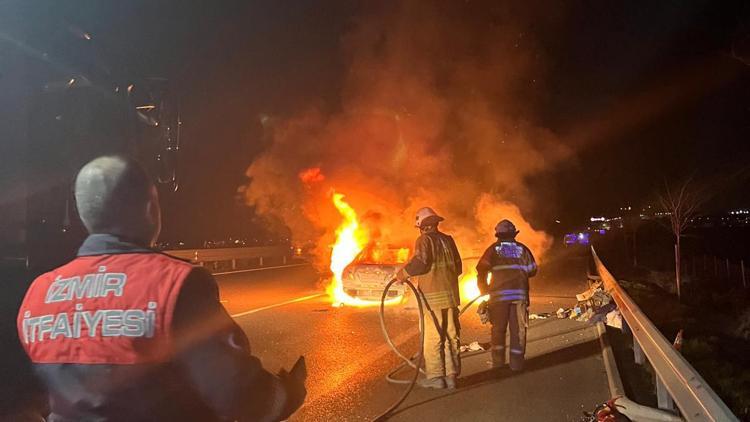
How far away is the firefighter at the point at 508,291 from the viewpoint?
6.52 meters

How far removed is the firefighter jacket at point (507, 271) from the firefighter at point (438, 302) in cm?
57

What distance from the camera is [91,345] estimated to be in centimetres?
166

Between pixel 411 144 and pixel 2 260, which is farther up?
pixel 411 144

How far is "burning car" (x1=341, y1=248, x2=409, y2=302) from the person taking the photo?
12.0m

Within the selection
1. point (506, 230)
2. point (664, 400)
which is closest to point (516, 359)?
point (506, 230)

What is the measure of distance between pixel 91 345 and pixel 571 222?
79478mm

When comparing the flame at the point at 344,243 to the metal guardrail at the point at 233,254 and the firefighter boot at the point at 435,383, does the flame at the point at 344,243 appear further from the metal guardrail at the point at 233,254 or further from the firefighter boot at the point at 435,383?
the firefighter boot at the point at 435,383

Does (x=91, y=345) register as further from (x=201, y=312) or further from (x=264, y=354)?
(x=264, y=354)

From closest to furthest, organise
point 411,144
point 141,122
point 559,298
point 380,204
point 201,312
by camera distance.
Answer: point 201,312
point 141,122
point 559,298
point 380,204
point 411,144

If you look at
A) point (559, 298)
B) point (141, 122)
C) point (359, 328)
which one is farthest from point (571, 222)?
point (141, 122)

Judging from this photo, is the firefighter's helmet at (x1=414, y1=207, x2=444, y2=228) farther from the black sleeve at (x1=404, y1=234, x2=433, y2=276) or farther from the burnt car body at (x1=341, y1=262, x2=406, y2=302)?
the burnt car body at (x1=341, y1=262, x2=406, y2=302)

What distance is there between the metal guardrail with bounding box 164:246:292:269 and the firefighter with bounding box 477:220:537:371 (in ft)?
45.8

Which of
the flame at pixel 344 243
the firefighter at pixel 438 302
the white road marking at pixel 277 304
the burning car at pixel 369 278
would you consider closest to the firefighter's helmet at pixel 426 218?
the firefighter at pixel 438 302

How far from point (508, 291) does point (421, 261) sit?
1.21 meters
